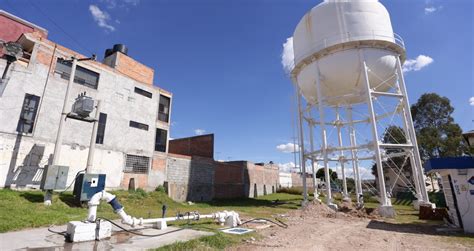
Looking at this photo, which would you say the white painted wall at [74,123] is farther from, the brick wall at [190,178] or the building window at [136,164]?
the brick wall at [190,178]

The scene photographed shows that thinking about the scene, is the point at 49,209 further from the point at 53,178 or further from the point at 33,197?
the point at 33,197

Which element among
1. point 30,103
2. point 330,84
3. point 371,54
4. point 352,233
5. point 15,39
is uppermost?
point 15,39

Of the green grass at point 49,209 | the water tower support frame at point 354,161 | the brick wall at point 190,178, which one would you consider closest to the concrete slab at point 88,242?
the green grass at point 49,209

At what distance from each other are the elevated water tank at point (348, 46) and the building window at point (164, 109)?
14050 millimetres

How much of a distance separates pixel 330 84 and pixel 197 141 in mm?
17666

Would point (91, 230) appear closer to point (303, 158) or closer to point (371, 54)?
point (303, 158)

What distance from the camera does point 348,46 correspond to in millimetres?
17531

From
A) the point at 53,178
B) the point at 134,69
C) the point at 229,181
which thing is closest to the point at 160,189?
the point at 53,178

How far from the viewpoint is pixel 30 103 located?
16016mm

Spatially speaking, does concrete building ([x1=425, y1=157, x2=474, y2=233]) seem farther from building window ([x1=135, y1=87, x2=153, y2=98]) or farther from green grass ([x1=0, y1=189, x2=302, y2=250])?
building window ([x1=135, y1=87, x2=153, y2=98])

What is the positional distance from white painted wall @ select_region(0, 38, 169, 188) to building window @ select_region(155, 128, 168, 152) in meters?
0.63

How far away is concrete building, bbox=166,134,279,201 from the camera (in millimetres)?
24278

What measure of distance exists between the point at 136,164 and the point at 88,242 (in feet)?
50.9

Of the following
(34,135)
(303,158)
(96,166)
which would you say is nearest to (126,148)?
(96,166)
